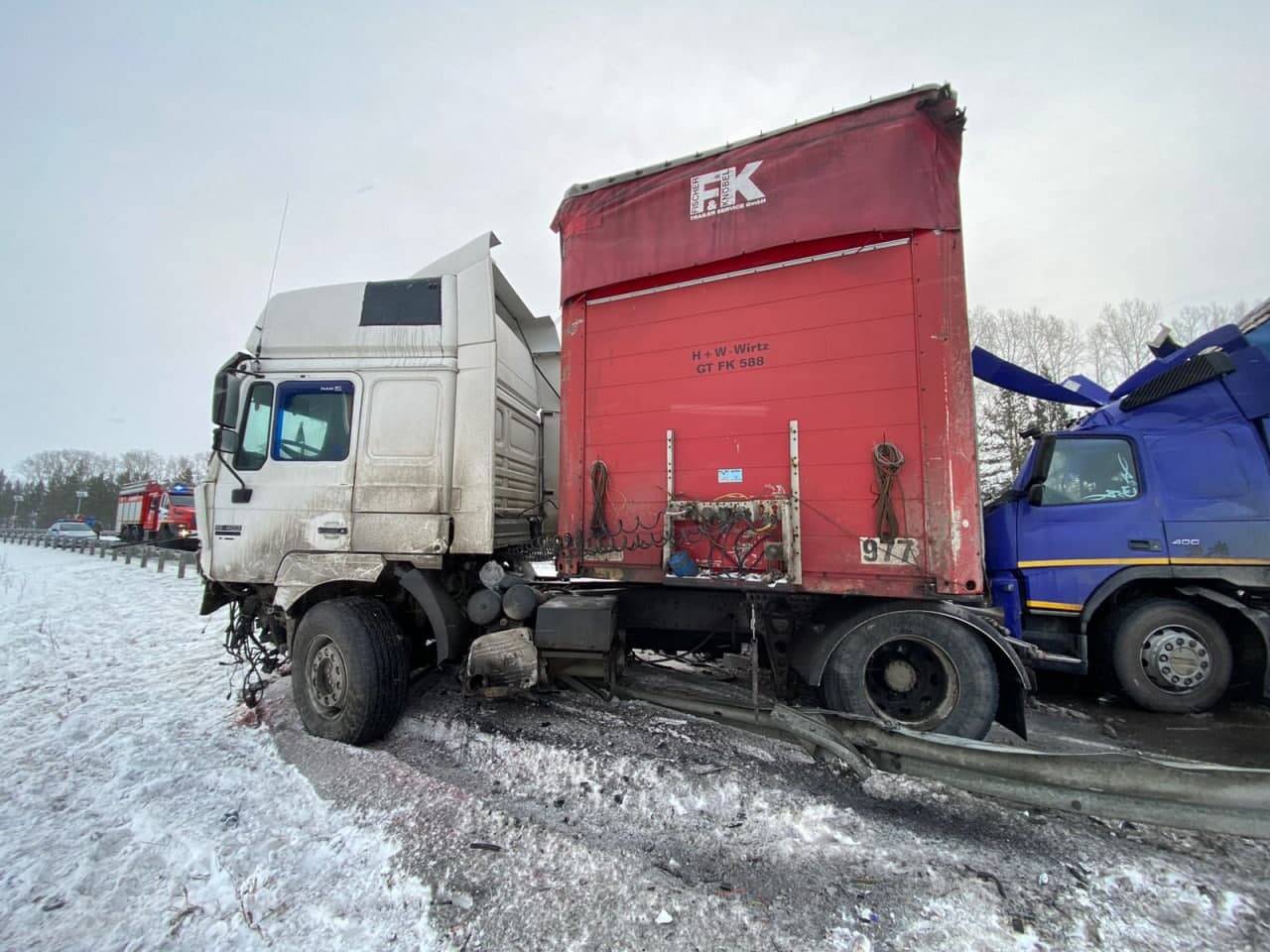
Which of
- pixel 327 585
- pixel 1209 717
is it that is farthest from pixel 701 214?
pixel 1209 717

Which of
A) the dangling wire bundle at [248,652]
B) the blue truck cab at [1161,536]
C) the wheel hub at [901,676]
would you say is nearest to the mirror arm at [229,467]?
the dangling wire bundle at [248,652]

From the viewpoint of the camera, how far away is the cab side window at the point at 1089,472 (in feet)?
15.8

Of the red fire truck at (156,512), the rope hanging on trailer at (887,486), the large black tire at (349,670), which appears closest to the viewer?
the rope hanging on trailer at (887,486)

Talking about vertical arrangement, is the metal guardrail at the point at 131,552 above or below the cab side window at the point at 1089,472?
below

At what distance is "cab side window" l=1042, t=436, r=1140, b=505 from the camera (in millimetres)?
4820

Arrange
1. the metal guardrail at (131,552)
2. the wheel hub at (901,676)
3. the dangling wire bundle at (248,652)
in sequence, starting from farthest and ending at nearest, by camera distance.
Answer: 1. the metal guardrail at (131,552)
2. the dangling wire bundle at (248,652)
3. the wheel hub at (901,676)

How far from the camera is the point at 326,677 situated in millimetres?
4012

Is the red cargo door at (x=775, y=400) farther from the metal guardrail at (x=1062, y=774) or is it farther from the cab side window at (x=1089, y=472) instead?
A: the cab side window at (x=1089, y=472)

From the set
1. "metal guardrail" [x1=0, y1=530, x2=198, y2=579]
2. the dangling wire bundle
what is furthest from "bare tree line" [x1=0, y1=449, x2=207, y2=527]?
the dangling wire bundle

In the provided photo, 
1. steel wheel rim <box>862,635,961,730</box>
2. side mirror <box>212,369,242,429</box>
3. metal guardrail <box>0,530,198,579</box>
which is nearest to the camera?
steel wheel rim <box>862,635,961,730</box>

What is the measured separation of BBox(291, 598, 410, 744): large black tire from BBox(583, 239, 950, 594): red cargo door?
175cm

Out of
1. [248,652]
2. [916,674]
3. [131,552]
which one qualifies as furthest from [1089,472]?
[131,552]

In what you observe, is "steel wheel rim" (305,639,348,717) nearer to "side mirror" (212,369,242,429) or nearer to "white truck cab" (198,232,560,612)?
"white truck cab" (198,232,560,612)

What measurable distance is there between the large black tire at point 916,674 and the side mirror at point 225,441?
16.2 feet
